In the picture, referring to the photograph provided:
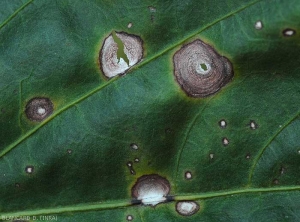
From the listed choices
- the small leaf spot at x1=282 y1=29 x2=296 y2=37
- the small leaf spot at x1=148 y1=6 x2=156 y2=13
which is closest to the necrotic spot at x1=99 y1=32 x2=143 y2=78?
the small leaf spot at x1=148 y1=6 x2=156 y2=13

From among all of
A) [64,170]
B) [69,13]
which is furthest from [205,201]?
[69,13]

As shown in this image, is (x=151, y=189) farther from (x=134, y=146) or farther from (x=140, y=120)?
(x=140, y=120)

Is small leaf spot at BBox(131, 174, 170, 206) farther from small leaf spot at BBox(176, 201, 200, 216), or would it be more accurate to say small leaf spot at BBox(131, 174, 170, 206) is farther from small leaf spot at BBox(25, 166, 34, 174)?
small leaf spot at BBox(25, 166, 34, 174)

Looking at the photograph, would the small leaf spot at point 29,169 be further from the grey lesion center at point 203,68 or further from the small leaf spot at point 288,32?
the small leaf spot at point 288,32

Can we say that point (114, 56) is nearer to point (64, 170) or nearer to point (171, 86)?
point (171, 86)

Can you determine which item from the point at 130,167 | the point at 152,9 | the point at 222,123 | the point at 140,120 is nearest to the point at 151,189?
the point at 130,167
